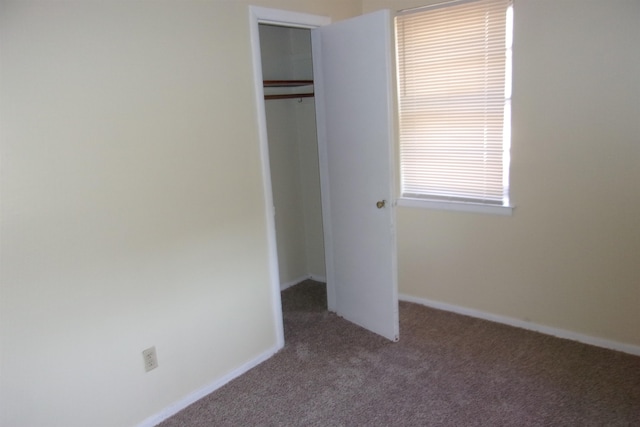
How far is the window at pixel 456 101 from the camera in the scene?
291 cm

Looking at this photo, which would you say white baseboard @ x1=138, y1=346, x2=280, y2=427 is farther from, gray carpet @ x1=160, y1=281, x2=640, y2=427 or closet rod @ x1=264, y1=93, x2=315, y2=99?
closet rod @ x1=264, y1=93, x2=315, y2=99

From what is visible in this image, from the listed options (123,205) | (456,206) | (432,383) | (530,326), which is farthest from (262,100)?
(530,326)

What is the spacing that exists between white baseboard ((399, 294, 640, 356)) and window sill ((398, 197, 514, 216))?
0.73m

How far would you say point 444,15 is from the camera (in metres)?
3.04

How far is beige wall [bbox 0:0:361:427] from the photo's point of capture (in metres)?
1.85

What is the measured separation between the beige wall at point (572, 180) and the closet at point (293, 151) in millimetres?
992

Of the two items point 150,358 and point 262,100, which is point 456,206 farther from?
point 150,358

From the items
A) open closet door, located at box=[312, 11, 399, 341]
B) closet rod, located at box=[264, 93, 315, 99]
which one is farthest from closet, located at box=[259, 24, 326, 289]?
open closet door, located at box=[312, 11, 399, 341]

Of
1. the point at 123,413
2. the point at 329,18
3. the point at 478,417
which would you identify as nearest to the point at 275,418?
the point at 123,413

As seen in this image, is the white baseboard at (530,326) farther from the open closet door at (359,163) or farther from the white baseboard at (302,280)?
the white baseboard at (302,280)

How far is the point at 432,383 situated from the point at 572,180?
4.70 ft

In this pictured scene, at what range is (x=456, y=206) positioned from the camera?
127 inches

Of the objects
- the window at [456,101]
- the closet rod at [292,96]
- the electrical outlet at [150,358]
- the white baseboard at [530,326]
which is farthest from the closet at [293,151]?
the electrical outlet at [150,358]

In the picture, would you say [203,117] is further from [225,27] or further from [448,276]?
[448,276]
